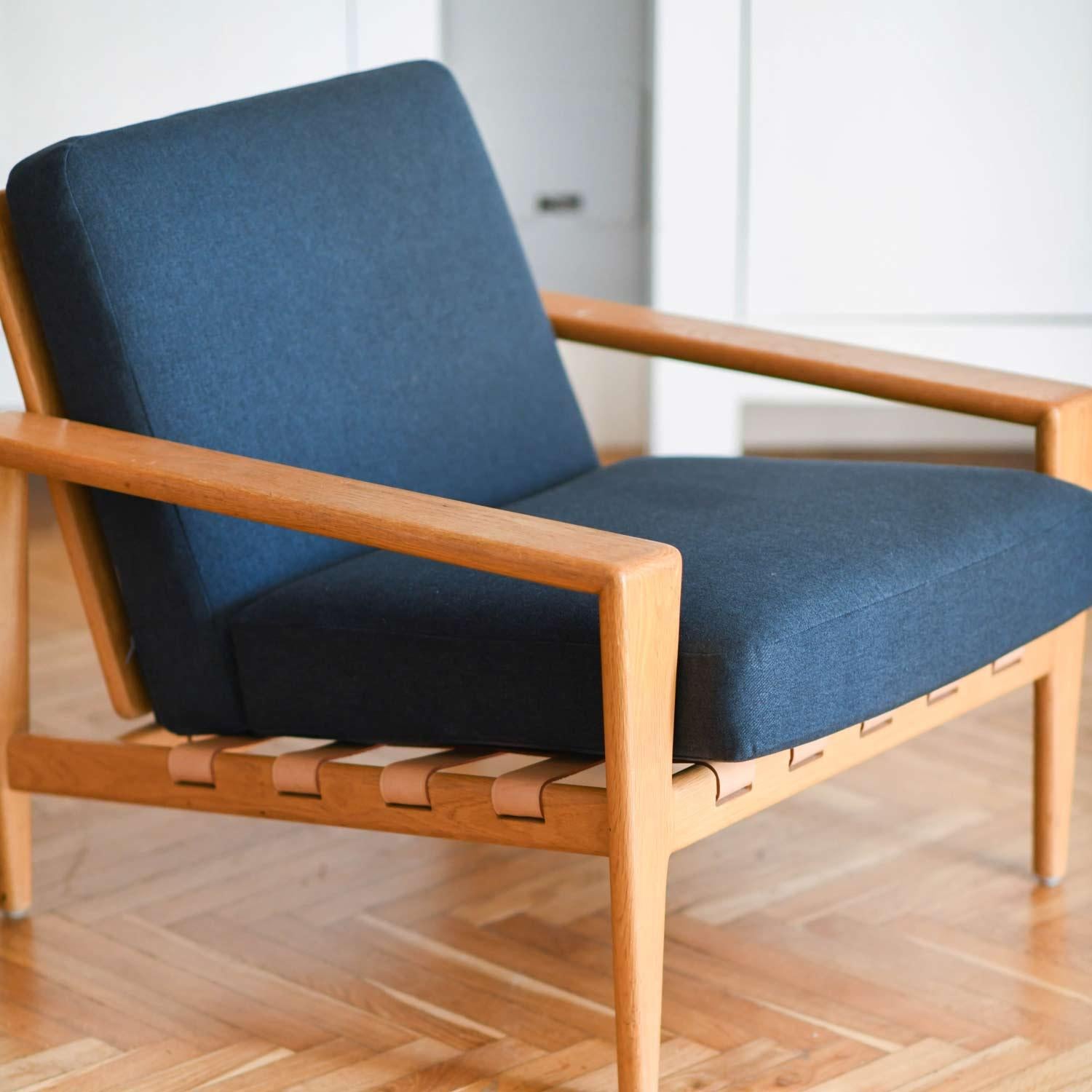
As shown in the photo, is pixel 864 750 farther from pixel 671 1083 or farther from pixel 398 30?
pixel 398 30

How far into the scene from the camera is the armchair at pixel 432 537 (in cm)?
113

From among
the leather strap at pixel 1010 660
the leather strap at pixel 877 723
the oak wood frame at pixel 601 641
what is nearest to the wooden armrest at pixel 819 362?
the oak wood frame at pixel 601 641

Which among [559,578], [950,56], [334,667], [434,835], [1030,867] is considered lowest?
[1030,867]

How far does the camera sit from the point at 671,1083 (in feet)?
4.14

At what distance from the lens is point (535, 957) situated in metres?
1.47

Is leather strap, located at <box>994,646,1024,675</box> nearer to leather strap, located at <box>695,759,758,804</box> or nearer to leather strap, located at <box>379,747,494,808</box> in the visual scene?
leather strap, located at <box>695,759,758,804</box>

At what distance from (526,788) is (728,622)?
0.19 m

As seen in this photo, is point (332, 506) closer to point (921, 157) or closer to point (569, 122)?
point (921, 157)

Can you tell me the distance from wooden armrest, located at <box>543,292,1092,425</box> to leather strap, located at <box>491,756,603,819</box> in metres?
0.54

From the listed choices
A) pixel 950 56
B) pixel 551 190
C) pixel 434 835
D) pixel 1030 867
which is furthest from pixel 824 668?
pixel 551 190

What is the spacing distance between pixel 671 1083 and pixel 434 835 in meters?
0.26

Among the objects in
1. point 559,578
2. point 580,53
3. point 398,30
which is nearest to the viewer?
point 559,578

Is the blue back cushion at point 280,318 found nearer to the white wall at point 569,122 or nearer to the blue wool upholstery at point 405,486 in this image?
the blue wool upholstery at point 405,486

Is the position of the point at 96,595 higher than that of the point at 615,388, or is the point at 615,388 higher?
the point at 96,595
